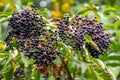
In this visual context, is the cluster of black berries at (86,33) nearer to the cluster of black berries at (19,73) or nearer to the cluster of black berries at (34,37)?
the cluster of black berries at (34,37)

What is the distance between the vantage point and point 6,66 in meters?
2.41

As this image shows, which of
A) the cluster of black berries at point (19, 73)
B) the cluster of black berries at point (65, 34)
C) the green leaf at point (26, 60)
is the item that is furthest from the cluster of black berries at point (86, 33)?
the cluster of black berries at point (19, 73)

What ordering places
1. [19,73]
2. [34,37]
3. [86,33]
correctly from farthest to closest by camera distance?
[19,73] → [86,33] → [34,37]

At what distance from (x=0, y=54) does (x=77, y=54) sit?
432mm

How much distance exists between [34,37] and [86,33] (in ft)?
0.96

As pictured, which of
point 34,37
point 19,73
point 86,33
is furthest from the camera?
point 19,73

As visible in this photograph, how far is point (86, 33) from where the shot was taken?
2.31m

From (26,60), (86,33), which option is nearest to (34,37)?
(26,60)

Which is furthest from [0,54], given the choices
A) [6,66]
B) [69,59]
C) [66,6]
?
[66,6]

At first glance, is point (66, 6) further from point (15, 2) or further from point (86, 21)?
point (86, 21)

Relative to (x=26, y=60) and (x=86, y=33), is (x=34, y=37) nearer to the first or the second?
(x=26, y=60)

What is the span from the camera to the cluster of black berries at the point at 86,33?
2244 millimetres

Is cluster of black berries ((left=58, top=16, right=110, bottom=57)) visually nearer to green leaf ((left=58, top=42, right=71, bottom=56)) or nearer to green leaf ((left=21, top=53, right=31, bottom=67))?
green leaf ((left=58, top=42, right=71, bottom=56))

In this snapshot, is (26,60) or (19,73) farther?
(19,73)
